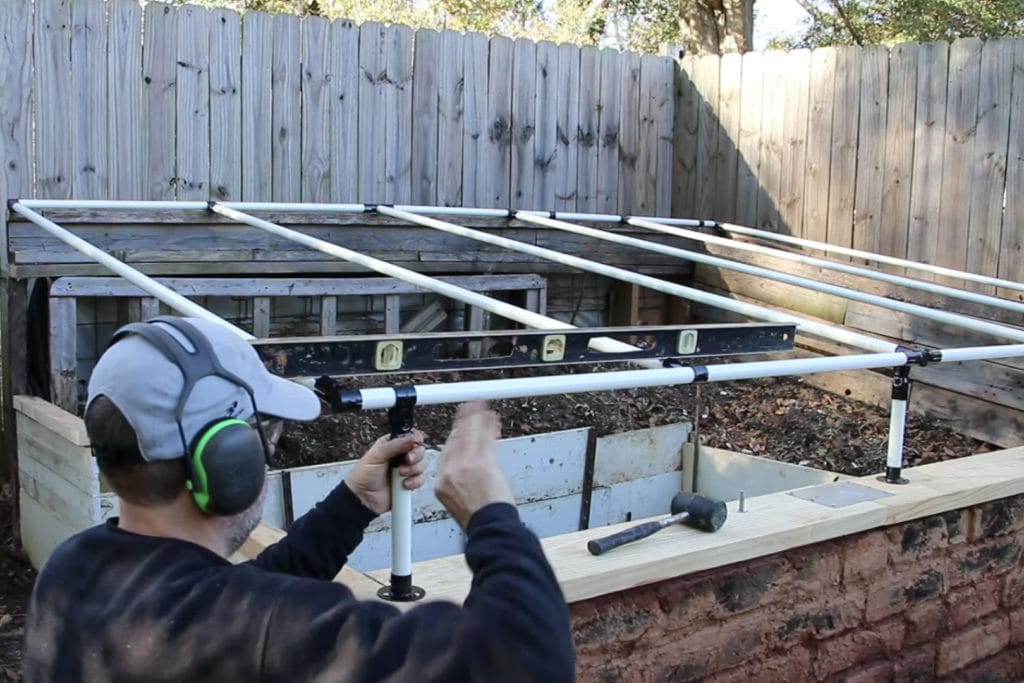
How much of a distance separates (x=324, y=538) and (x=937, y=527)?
234 cm

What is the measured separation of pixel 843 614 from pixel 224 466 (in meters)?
2.40

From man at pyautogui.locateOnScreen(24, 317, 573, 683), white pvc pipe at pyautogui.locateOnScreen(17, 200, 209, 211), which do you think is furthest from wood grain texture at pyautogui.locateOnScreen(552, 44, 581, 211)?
man at pyautogui.locateOnScreen(24, 317, 573, 683)

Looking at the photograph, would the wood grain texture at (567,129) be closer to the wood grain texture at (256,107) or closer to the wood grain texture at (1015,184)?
the wood grain texture at (256,107)

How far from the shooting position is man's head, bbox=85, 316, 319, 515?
160 cm

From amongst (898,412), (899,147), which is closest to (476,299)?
(898,412)

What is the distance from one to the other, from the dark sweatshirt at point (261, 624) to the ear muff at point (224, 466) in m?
0.08

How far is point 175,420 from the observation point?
1.60 m

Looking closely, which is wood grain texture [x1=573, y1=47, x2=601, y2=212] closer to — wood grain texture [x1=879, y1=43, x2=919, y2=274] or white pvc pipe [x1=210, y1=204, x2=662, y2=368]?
wood grain texture [x1=879, y1=43, x2=919, y2=274]

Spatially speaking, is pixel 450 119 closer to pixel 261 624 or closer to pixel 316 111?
pixel 316 111

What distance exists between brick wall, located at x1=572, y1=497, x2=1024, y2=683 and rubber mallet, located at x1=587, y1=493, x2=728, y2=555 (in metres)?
0.05

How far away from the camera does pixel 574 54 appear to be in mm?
8102

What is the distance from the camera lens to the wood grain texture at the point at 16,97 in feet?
19.8

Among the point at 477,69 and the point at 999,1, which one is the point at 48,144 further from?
the point at 999,1

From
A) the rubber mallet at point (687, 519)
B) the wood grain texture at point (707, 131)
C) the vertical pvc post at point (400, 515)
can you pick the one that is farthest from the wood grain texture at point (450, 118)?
the vertical pvc post at point (400, 515)
